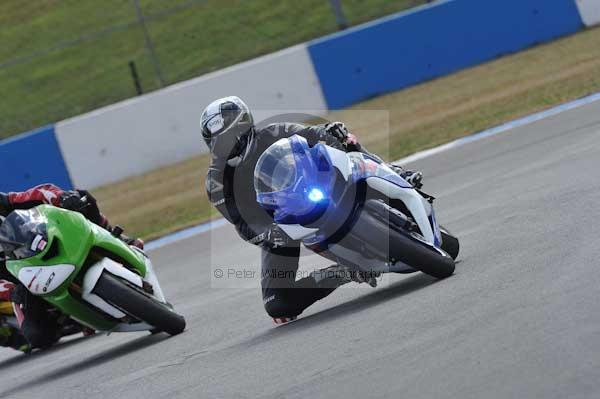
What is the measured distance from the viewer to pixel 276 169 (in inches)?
264

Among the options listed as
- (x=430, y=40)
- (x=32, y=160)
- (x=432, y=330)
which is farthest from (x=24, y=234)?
(x=430, y=40)

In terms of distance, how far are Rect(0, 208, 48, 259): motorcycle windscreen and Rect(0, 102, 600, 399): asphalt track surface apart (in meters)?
0.86

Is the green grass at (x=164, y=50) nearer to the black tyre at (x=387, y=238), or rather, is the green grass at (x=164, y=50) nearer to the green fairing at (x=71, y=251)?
the green fairing at (x=71, y=251)

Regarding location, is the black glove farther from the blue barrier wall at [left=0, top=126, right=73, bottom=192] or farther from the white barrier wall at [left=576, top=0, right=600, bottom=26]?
the white barrier wall at [left=576, top=0, right=600, bottom=26]

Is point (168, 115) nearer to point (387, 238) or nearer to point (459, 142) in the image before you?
point (459, 142)

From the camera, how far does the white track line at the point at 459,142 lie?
13.4 meters

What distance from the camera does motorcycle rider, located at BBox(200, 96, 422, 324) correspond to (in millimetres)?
7508

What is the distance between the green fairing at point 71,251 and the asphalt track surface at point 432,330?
0.34m

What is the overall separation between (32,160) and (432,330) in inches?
502

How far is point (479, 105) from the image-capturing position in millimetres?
15609

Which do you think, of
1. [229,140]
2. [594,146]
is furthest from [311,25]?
[229,140]

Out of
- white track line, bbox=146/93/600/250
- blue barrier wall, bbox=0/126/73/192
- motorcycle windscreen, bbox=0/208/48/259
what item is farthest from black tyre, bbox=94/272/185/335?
blue barrier wall, bbox=0/126/73/192

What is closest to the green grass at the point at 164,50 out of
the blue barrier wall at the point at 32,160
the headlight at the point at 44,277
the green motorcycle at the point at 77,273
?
the blue barrier wall at the point at 32,160

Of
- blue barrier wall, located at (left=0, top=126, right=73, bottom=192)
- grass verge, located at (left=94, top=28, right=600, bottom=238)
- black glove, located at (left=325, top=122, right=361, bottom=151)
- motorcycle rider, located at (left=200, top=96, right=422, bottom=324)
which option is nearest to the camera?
black glove, located at (left=325, top=122, right=361, bottom=151)
